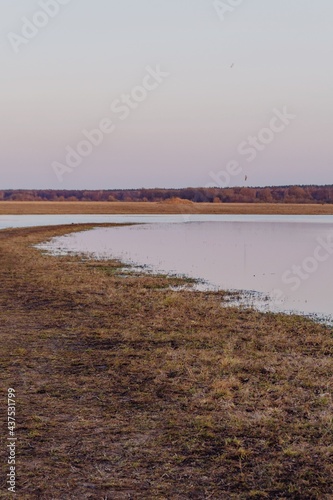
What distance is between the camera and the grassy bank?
483 cm

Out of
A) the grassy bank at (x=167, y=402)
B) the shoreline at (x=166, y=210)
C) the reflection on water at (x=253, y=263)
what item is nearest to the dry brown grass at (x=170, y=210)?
the shoreline at (x=166, y=210)

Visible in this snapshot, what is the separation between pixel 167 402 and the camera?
6781 millimetres

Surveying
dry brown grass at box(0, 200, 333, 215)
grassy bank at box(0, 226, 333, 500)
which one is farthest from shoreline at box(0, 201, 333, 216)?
grassy bank at box(0, 226, 333, 500)

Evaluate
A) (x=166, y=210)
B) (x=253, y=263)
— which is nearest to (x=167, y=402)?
(x=253, y=263)

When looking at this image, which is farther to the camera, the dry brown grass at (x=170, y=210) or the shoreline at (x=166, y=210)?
the dry brown grass at (x=170, y=210)

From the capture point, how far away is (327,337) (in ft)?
33.3

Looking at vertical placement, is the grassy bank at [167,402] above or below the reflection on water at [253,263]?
below

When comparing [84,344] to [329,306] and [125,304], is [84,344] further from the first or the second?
[329,306]

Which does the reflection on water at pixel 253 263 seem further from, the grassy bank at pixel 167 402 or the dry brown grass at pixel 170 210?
the dry brown grass at pixel 170 210

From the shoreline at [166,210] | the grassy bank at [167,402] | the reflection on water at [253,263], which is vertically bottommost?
the grassy bank at [167,402]

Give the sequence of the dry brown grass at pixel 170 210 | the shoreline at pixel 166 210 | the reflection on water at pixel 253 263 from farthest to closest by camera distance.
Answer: the dry brown grass at pixel 170 210, the shoreline at pixel 166 210, the reflection on water at pixel 253 263

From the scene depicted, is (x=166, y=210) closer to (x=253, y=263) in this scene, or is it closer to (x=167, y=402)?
(x=253, y=263)

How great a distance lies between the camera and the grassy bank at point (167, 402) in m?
4.83

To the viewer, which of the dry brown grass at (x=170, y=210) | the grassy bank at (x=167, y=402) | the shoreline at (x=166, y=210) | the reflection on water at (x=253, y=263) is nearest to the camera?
the grassy bank at (x=167, y=402)
